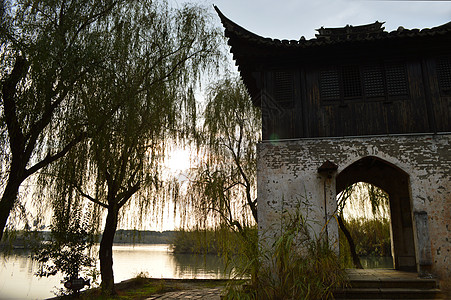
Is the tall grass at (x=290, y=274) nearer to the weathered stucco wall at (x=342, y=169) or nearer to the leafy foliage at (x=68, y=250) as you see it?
the weathered stucco wall at (x=342, y=169)

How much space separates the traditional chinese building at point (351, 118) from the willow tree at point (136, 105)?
1.17 m

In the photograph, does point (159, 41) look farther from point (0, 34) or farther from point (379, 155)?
point (379, 155)

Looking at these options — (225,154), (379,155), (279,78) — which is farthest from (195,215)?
(379,155)

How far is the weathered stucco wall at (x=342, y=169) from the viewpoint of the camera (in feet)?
21.7

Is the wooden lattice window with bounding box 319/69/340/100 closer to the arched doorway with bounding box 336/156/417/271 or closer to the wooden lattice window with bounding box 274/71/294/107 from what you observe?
the wooden lattice window with bounding box 274/71/294/107

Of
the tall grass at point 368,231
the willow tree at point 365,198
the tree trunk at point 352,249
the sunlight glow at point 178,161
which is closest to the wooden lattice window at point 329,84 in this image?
the sunlight glow at point 178,161

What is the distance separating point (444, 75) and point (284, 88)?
353 centimetres

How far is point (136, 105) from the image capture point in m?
6.35

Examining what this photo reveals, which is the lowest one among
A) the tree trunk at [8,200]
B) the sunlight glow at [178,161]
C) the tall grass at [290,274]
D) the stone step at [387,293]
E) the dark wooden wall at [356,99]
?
the stone step at [387,293]

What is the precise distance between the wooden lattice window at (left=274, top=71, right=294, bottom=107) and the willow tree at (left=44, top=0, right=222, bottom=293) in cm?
158

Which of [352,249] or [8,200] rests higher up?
[8,200]

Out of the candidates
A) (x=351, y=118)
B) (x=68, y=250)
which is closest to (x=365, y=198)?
(x=351, y=118)

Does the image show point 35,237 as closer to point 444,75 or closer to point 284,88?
point 284,88

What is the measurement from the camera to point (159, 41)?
7402 mm
